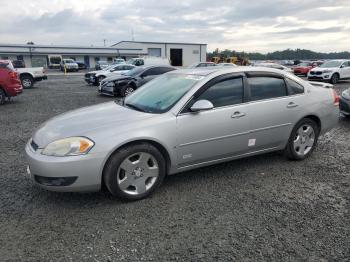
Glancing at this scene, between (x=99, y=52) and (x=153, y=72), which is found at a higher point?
(x=99, y=52)

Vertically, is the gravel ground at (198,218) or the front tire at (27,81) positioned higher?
the front tire at (27,81)

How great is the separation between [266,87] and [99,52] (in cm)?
6038

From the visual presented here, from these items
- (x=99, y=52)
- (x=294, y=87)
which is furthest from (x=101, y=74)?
(x=99, y=52)

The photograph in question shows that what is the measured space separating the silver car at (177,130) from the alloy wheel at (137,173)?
1 centimetres

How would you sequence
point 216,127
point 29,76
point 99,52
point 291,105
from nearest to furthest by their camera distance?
point 216,127 → point 291,105 → point 29,76 → point 99,52

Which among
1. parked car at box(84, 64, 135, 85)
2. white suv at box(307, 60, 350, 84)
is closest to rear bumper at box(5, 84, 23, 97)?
parked car at box(84, 64, 135, 85)

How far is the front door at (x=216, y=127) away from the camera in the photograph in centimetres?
375

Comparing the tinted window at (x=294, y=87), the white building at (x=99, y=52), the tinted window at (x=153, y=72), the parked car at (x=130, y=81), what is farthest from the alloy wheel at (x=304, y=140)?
the white building at (x=99, y=52)

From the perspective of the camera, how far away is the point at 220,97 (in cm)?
406

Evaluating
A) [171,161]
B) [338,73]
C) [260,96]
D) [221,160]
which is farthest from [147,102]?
[338,73]

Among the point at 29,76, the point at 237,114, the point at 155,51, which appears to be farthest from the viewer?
the point at 155,51

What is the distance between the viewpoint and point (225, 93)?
4.12 meters

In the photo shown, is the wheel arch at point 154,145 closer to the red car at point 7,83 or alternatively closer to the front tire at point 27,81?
the red car at point 7,83

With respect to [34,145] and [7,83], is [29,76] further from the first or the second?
[34,145]
